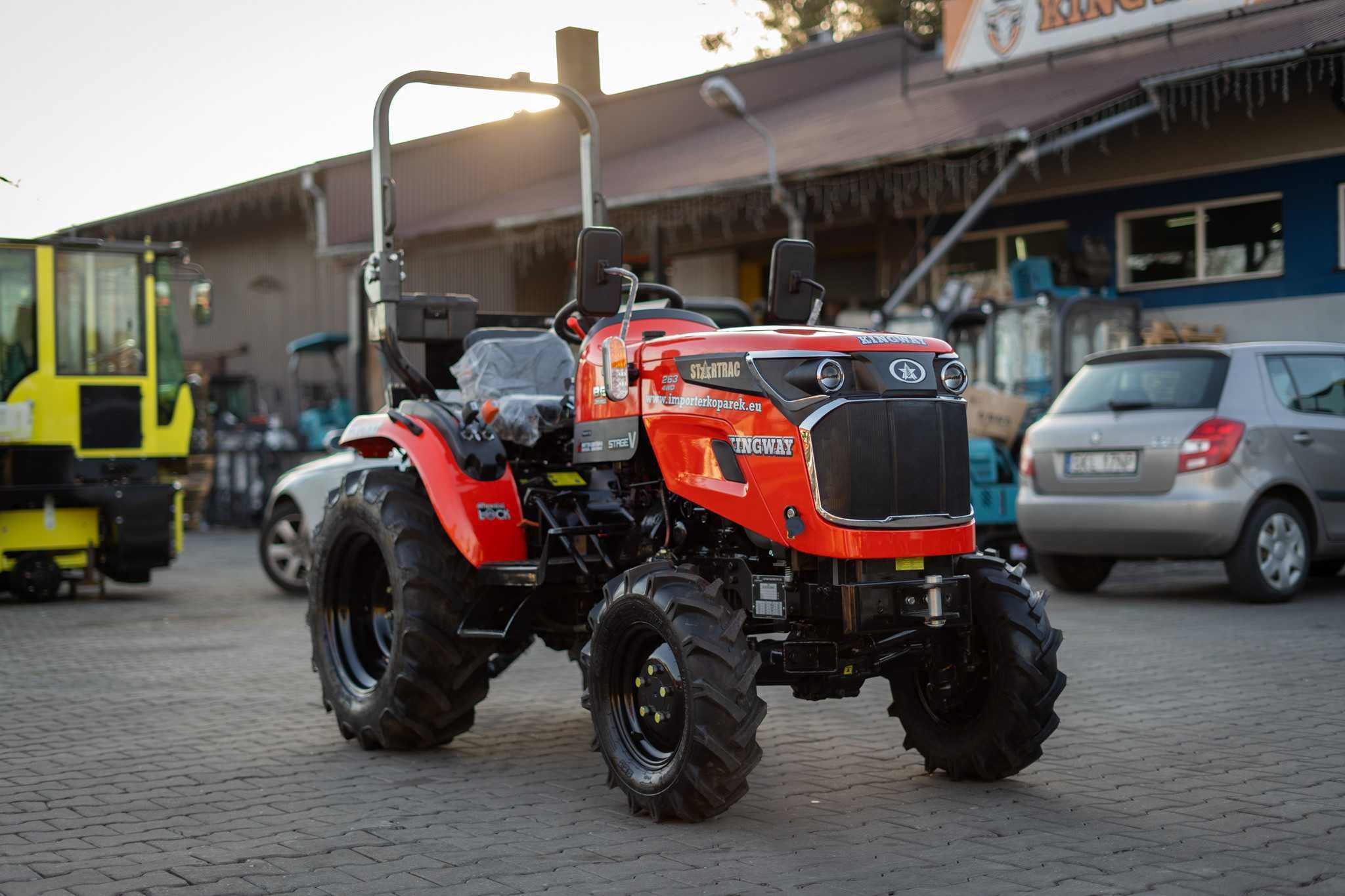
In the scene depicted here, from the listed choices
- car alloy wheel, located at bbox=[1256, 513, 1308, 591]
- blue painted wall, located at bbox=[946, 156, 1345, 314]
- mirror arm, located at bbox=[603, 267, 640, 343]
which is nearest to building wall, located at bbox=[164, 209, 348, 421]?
blue painted wall, located at bbox=[946, 156, 1345, 314]

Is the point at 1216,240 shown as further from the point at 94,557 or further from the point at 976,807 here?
the point at 976,807

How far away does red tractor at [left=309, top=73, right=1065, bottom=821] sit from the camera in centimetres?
548

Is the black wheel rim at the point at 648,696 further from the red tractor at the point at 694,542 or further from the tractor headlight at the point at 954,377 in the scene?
the tractor headlight at the point at 954,377

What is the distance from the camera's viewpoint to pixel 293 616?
1288cm

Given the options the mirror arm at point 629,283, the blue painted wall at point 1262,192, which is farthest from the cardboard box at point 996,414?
the mirror arm at point 629,283

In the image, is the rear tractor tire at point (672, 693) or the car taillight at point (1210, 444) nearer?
the rear tractor tire at point (672, 693)

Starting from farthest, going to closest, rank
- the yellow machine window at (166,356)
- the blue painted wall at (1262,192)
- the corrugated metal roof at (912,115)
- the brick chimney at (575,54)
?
the blue painted wall at (1262,192) → the corrugated metal roof at (912,115) → the yellow machine window at (166,356) → the brick chimney at (575,54)

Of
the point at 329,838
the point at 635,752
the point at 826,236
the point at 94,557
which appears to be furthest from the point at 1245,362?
the point at 826,236

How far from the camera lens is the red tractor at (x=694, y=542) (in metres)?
5.48

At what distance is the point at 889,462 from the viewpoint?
5.57 meters

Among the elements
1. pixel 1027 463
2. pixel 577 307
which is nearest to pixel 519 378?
pixel 577 307

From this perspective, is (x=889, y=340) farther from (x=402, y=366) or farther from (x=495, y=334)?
(x=402, y=366)

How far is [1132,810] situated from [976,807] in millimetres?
540

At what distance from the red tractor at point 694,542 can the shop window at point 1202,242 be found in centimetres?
1302
